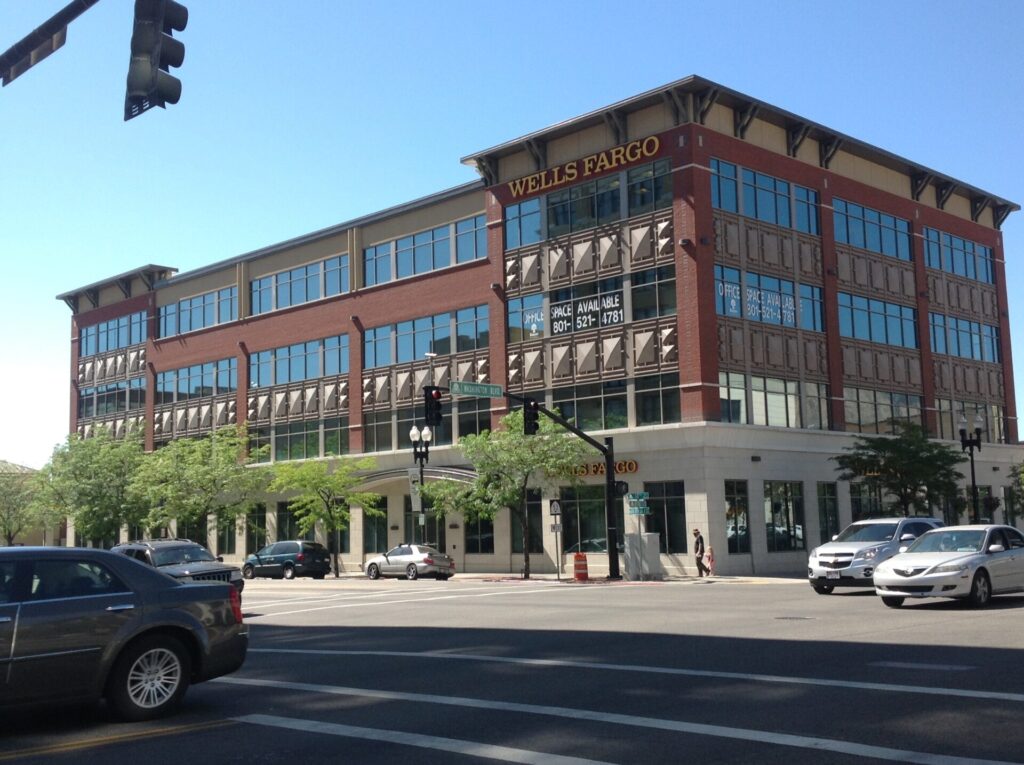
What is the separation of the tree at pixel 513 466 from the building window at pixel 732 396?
210 inches

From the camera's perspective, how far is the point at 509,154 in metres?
47.9

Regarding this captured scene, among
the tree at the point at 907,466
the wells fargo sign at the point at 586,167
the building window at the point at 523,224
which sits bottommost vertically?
the tree at the point at 907,466

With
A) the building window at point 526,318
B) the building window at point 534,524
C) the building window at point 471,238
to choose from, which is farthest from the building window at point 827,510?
the building window at point 471,238

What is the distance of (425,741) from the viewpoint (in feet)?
28.5

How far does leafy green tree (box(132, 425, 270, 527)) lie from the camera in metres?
53.9

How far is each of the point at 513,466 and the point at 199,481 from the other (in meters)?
20.1

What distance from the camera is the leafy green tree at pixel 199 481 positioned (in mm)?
53875

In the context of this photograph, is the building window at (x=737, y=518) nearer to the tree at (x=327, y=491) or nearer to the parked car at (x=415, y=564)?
the parked car at (x=415, y=564)

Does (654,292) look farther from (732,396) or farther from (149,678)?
(149,678)

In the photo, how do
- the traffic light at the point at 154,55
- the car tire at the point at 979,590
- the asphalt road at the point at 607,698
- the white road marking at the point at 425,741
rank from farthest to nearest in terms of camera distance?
the car tire at the point at 979,590 → the traffic light at the point at 154,55 → the asphalt road at the point at 607,698 → the white road marking at the point at 425,741

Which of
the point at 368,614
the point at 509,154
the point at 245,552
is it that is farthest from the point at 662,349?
the point at 245,552

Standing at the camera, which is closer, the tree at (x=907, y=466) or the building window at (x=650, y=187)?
the tree at (x=907, y=466)

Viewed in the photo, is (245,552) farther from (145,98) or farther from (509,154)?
(145,98)

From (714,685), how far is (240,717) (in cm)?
467
